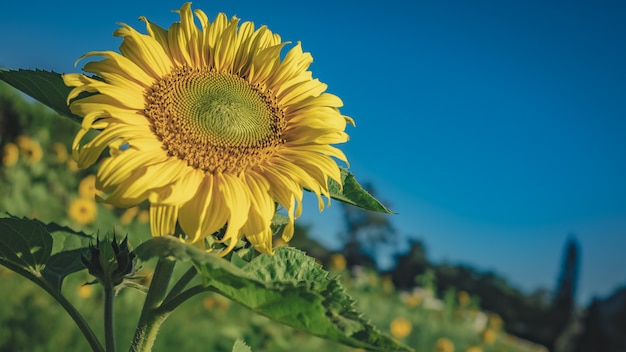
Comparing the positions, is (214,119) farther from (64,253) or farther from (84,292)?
(84,292)

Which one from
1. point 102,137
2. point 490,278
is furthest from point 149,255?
point 490,278

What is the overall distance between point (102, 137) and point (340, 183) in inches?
16.4

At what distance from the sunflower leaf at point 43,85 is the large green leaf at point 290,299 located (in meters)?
0.39

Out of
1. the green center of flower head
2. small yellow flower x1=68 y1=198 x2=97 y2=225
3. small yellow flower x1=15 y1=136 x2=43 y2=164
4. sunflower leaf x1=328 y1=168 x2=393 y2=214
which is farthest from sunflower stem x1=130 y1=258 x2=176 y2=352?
small yellow flower x1=15 y1=136 x2=43 y2=164

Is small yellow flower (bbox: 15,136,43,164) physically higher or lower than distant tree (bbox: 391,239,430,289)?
lower

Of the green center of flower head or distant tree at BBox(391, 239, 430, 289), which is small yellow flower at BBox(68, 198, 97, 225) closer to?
the green center of flower head

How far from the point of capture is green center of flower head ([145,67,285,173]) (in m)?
1.16

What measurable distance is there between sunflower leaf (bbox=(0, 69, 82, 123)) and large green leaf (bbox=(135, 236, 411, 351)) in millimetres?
392

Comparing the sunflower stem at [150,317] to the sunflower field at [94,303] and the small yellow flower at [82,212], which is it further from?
the small yellow flower at [82,212]

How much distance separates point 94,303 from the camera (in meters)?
5.29

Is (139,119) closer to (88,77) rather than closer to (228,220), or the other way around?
(88,77)

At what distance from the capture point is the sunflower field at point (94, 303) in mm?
4434

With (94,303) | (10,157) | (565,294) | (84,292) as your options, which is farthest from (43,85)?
(565,294)

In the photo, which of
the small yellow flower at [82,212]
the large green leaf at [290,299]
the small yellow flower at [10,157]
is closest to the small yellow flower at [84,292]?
the small yellow flower at [82,212]
